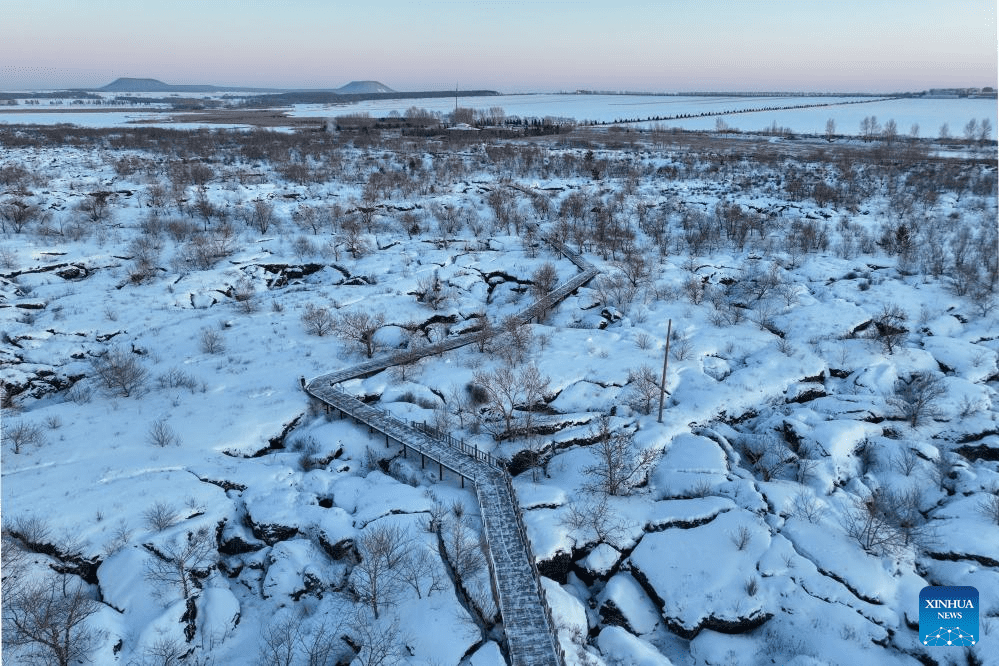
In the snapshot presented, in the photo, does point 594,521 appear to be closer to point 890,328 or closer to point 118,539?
point 118,539

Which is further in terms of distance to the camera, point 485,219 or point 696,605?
point 485,219

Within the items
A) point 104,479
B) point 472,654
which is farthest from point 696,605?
point 104,479

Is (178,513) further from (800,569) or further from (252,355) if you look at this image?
(800,569)

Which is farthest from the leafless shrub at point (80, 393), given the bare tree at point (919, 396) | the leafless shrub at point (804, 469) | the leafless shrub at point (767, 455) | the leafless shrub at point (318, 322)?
the bare tree at point (919, 396)

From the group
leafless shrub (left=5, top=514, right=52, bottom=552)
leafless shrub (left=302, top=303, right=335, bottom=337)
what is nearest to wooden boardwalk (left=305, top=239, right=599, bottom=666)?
leafless shrub (left=302, top=303, right=335, bottom=337)

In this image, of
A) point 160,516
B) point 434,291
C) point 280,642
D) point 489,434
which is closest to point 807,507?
point 489,434

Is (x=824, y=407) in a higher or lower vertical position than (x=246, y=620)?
higher

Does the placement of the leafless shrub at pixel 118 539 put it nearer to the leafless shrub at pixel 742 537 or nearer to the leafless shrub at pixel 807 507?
the leafless shrub at pixel 742 537
